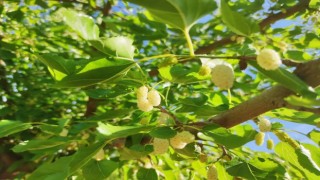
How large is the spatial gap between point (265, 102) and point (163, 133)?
23cm

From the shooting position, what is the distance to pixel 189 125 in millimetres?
982

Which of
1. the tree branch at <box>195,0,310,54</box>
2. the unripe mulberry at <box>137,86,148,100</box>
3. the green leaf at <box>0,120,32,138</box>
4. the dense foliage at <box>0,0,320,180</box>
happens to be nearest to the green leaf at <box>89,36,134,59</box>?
the dense foliage at <box>0,0,320,180</box>

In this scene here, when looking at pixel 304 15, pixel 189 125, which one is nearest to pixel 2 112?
pixel 189 125

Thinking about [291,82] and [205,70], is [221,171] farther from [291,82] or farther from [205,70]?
[291,82]

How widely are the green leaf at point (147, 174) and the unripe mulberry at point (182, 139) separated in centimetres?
31

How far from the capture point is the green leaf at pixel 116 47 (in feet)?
2.39

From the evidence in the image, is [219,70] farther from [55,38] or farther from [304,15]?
[55,38]

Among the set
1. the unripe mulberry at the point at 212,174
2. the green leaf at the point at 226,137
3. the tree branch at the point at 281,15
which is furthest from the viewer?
the tree branch at the point at 281,15

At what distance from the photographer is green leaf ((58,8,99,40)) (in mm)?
651

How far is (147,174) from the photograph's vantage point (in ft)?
4.11

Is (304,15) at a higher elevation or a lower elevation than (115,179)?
higher

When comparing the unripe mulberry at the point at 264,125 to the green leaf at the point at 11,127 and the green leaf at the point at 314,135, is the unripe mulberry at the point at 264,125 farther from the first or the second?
the green leaf at the point at 11,127

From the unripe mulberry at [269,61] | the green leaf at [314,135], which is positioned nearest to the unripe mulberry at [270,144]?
the green leaf at [314,135]

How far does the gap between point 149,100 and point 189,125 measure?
0.47 feet
